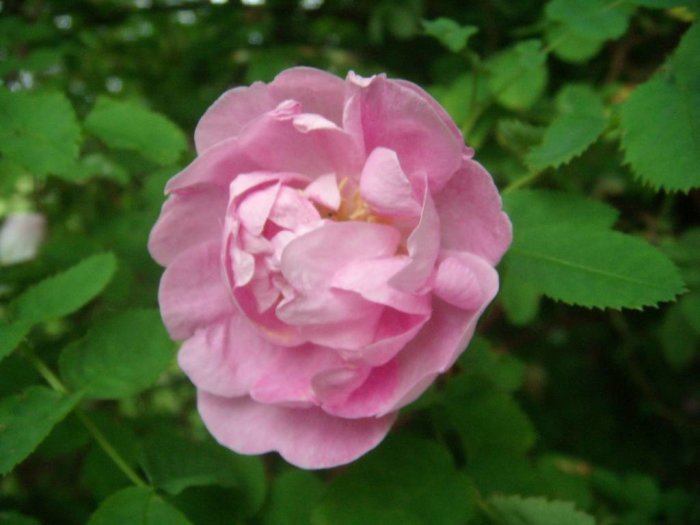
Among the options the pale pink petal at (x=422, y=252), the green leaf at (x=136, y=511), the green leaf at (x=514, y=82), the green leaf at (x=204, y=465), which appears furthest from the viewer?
the green leaf at (x=514, y=82)

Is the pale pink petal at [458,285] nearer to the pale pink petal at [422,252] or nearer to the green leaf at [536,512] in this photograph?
the pale pink petal at [422,252]

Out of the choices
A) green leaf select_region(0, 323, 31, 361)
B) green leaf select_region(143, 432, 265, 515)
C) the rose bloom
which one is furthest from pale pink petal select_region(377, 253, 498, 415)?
green leaf select_region(0, 323, 31, 361)

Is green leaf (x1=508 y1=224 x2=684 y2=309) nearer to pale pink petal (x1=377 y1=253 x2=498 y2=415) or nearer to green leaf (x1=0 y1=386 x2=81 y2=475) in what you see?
pale pink petal (x1=377 y1=253 x2=498 y2=415)

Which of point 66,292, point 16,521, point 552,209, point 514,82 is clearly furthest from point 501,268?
point 16,521

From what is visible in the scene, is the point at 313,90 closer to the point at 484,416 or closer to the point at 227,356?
the point at 227,356

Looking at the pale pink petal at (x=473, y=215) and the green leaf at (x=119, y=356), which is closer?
the pale pink petal at (x=473, y=215)

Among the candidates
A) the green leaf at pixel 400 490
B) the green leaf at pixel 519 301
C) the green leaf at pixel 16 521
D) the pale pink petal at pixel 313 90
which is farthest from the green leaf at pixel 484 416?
the green leaf at pixel 16 521

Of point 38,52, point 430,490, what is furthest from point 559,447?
point 38,52
